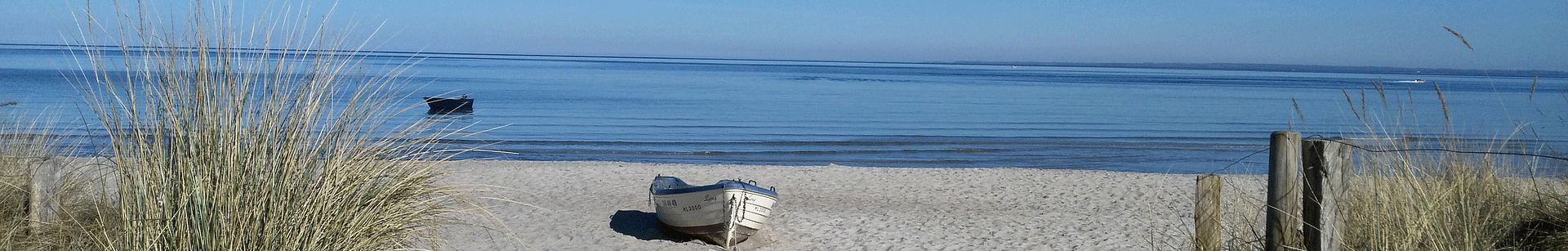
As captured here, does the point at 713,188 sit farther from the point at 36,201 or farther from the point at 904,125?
the point at 904,125

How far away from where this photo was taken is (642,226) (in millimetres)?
10086

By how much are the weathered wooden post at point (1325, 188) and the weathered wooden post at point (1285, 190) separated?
54 mm

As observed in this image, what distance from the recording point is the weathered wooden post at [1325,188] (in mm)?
4129

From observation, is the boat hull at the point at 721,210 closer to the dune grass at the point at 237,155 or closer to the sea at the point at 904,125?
the sea at the point at 904,125

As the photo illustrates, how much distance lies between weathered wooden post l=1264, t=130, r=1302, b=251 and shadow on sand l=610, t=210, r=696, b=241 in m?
5.79

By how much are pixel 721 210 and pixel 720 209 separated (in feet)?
0.04

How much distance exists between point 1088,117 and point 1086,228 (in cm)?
2246

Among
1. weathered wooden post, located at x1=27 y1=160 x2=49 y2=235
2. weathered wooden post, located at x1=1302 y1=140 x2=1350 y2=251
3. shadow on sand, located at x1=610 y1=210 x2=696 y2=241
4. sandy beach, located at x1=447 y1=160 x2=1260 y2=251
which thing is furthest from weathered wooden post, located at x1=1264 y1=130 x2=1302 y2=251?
shadow on sand, located at x1=610 y1=210 x2=696 y2=241

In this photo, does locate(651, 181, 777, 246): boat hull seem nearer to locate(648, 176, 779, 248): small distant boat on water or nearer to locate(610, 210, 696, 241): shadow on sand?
locate(648, 176, 779, 248): small distant boat on water

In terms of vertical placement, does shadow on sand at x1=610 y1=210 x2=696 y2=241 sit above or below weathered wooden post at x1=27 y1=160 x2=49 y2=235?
below

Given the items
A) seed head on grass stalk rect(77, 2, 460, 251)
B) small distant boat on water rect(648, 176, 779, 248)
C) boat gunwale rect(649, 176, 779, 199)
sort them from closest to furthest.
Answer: seed head on grass stalk rect(77, 2, 460, 251) < small distant boat on water rect(648, 176, 779, 248) < boat gunwale rect(649, 176, 779, 199)

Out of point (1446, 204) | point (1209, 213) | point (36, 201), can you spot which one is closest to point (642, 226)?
point (36, 201)

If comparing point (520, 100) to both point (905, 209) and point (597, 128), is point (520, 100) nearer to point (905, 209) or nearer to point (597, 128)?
point (597, 128)

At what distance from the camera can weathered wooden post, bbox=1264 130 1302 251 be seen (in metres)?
4.27
